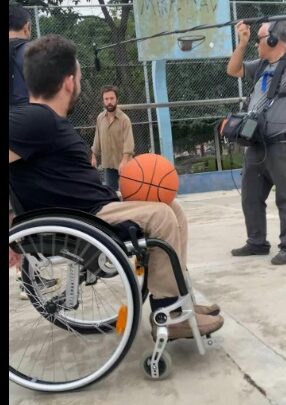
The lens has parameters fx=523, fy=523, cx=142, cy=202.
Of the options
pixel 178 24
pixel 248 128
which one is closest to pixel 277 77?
pixel 248 128

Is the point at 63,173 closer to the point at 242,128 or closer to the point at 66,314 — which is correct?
the point at 66,314

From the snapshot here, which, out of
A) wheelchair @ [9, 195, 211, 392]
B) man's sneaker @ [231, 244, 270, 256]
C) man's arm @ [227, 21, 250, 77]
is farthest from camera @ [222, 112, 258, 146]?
wheelchair @ [9, 195, 211, 392]

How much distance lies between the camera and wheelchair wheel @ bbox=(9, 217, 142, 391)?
1.94 meters

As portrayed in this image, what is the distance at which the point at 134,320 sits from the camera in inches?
77.4

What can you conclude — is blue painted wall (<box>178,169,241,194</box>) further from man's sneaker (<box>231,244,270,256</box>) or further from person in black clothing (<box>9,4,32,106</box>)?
person in black clothing (<box>9,4,32,106</box>)

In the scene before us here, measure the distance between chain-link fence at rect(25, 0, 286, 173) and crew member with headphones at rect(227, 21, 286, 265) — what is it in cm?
497

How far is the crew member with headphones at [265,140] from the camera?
376cm

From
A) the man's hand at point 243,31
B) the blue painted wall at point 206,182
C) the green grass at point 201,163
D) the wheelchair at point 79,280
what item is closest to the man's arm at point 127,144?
the man's hand at point 243,31

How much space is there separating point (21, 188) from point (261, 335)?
131 cm

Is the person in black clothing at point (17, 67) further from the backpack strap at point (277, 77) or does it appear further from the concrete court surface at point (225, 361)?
the backpack strap at point (277, 77)

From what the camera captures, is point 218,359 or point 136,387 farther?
point 218,359
